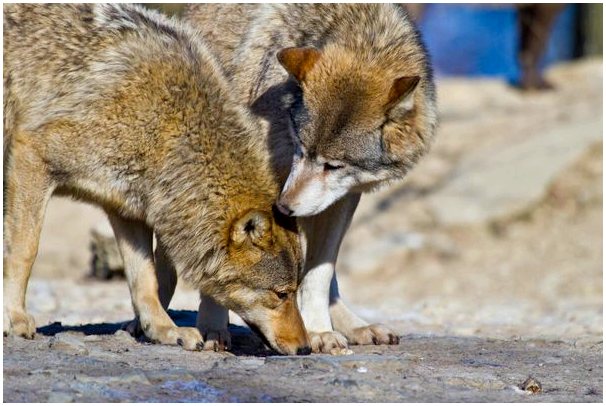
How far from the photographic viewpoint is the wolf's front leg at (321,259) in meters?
7.09

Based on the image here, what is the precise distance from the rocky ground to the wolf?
0.36 meters

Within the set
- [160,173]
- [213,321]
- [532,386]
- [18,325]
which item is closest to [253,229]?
[160,173]

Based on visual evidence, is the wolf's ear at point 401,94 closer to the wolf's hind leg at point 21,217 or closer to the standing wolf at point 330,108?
the standing wolf at point 330,108

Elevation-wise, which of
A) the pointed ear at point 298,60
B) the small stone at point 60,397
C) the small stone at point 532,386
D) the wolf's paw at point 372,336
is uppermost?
the pointed ear at point 298,60

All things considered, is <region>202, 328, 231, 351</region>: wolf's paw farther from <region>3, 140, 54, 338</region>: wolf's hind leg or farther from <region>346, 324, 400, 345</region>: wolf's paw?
<region>3, 140, 54, 338</region>: wolf's hind leg

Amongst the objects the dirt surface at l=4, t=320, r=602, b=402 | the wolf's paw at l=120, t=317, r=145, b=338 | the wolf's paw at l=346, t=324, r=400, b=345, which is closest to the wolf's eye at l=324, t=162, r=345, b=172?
the dirt surface at l=4, t=320, r=602, b=402

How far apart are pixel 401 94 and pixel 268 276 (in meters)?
1.36

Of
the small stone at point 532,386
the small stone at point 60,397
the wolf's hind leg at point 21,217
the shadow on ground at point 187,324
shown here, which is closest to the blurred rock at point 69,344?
the wolf's hind leg at point 21,217

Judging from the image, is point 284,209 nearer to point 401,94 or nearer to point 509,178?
point 401,94

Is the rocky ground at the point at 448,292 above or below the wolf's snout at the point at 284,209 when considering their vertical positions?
below

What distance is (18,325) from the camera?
6371 mm

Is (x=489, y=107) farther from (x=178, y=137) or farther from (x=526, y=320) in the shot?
(x=178, y=137)

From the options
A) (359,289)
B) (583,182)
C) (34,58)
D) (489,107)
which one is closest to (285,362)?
(34,58)

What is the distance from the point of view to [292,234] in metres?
6.55
